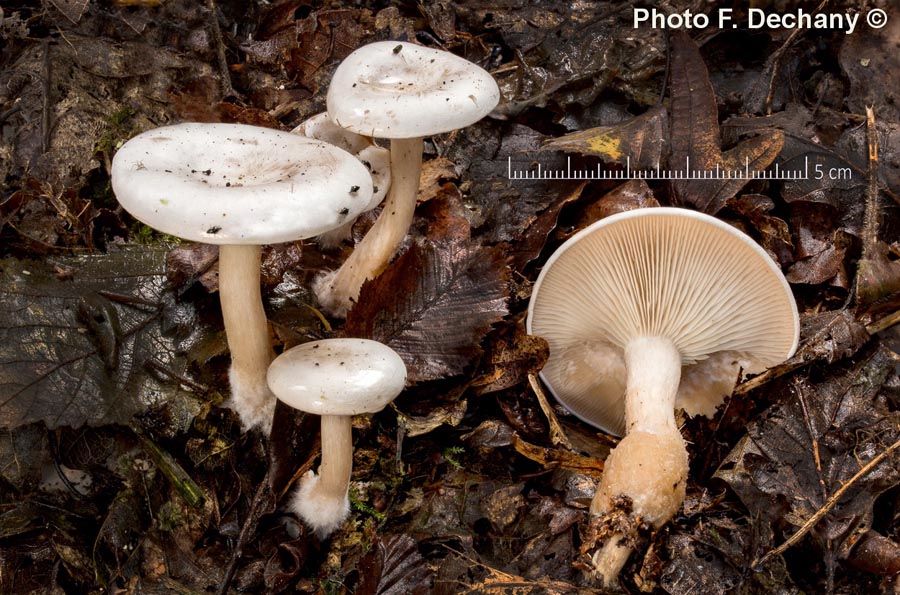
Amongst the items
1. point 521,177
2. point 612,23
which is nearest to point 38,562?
point 521,177

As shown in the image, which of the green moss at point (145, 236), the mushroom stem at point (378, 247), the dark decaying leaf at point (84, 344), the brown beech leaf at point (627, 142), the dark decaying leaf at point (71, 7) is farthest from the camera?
the dark decaying leaf at point (71, 7)

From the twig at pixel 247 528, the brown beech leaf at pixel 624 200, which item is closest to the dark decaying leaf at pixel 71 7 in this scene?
the twig at pixel 247 528

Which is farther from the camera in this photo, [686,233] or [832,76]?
[832,76]

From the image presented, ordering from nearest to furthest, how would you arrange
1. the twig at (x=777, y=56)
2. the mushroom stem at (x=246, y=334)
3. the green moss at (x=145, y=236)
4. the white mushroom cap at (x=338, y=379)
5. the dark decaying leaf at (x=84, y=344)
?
the white mushroom cap at (x=338, y=379) → the mushroom stem at (x=246, y=334) → the dark decaying leaf at (x=84, y=344) → the green moss at (x=145, y=236) → the twig at (x=777, y=56)

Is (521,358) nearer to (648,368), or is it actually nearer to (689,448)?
(648,368)

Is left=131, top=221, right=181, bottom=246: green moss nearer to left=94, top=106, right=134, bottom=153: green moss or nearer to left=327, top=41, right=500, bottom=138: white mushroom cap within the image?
left=94, top=106, right=134, bottom=153: green moss

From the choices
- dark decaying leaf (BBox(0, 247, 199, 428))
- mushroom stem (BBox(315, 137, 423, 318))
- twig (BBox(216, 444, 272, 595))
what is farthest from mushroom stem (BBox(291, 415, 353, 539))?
mushroom stem (BBox(315, 137, 423, 318))

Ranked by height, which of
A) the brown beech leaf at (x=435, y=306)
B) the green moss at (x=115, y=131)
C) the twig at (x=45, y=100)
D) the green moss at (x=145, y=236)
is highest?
the twig at (x=45, y=100)

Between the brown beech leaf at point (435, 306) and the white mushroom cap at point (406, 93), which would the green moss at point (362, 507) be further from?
the white mushroom cap at point (406, 93)
